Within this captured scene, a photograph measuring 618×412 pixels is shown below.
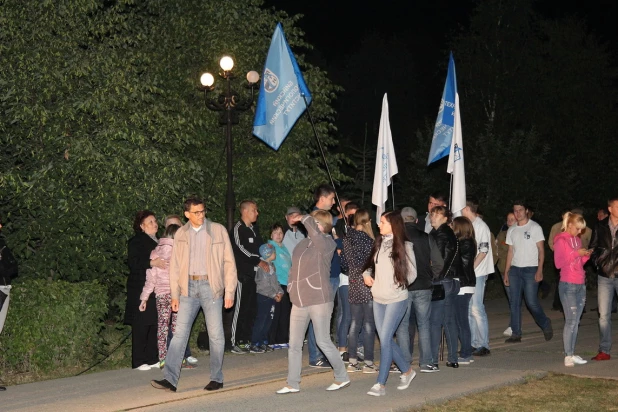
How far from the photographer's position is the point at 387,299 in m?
9.33

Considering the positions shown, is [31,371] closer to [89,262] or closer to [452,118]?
[89,262]

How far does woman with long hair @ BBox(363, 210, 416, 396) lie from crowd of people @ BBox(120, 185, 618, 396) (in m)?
0.01

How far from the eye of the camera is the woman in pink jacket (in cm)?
1135

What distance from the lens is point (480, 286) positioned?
12070 mm

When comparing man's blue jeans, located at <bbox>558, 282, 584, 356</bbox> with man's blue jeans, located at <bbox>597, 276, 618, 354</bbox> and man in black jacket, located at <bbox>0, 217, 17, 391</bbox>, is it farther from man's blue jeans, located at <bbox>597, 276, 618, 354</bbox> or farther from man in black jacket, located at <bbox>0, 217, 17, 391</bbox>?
man in black jacket, located at <bbox>0, 217, 17, 391</bbox>

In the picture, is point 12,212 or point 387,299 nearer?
point 387,299

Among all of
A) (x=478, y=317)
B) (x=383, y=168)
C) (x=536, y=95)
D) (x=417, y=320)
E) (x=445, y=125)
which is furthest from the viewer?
(x=536, y=95)

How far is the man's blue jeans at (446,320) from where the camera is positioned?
10.8 m

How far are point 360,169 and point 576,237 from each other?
27.9 m

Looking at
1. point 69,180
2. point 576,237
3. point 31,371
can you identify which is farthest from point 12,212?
point 576,237

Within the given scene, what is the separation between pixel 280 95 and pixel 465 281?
4075 millimetres

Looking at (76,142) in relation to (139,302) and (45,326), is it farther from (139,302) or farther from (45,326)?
(45,326)

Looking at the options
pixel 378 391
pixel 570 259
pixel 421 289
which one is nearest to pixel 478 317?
pixel 570 259

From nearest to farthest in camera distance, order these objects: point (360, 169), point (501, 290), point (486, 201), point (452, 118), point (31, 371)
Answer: point (31, 371) < point (452, 118) < point (501, 290) < point (486, 201) < point (360, 169)
